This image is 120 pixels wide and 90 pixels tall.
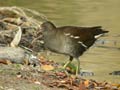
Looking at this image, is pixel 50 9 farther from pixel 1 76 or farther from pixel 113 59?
pixel 1 76

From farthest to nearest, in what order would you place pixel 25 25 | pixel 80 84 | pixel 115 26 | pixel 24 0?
pixel 24 0 → pixel 115 26 → pixel 25 25 → pixel 80 84

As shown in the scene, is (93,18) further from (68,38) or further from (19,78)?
(19,78)

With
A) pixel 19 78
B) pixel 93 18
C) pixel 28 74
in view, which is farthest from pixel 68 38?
pixel 93 18

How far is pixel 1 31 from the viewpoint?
11.8m

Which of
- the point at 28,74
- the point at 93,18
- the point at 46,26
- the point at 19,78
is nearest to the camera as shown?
the point at 19,78

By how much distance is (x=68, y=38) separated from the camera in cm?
941

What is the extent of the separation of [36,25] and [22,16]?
A: 36cm

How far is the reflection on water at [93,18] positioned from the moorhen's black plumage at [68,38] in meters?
0.64

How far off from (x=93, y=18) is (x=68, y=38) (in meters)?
9.03

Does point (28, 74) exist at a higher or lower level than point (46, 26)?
lower

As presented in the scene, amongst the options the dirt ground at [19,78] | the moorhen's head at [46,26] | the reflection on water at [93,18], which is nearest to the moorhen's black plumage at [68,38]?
the moorhen's head at [46,26]

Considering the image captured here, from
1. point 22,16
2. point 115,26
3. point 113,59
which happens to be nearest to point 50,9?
point 115,26

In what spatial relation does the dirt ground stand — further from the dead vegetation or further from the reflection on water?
the reflection on water

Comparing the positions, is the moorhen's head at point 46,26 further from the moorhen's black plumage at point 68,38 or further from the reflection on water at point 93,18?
the reflection on water at point 93,18
